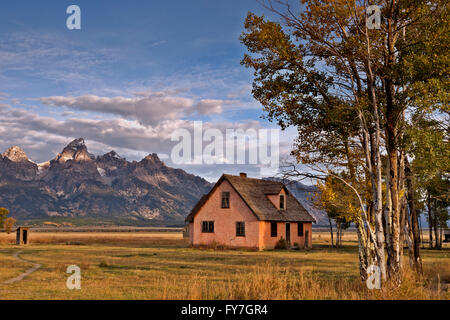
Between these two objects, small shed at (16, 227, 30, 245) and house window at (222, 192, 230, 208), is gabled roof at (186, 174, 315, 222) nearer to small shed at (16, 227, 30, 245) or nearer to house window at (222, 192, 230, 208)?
house window at (222, 192, 230, 208)

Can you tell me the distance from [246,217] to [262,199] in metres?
4.19

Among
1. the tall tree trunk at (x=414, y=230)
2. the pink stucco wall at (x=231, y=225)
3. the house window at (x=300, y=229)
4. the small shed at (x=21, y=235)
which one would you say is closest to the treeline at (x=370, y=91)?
the tall tree trunk at (x=414, y=230)

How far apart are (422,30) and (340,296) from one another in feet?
32.0

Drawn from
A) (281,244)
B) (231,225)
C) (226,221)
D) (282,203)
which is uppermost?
(282,203)

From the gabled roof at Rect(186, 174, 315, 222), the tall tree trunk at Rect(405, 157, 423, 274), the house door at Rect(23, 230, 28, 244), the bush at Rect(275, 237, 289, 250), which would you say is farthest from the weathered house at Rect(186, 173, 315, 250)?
the tall tree trunk at Rect(405, 157, 423, 274)

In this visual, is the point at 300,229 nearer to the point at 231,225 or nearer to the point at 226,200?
the point at 231,225

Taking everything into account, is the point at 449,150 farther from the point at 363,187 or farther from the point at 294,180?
the point at 363,187

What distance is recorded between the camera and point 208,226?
5147 cm

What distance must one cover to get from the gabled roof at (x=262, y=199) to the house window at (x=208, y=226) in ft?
7.86

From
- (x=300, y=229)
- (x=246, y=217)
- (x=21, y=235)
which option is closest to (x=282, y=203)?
(x=300, y=229)
